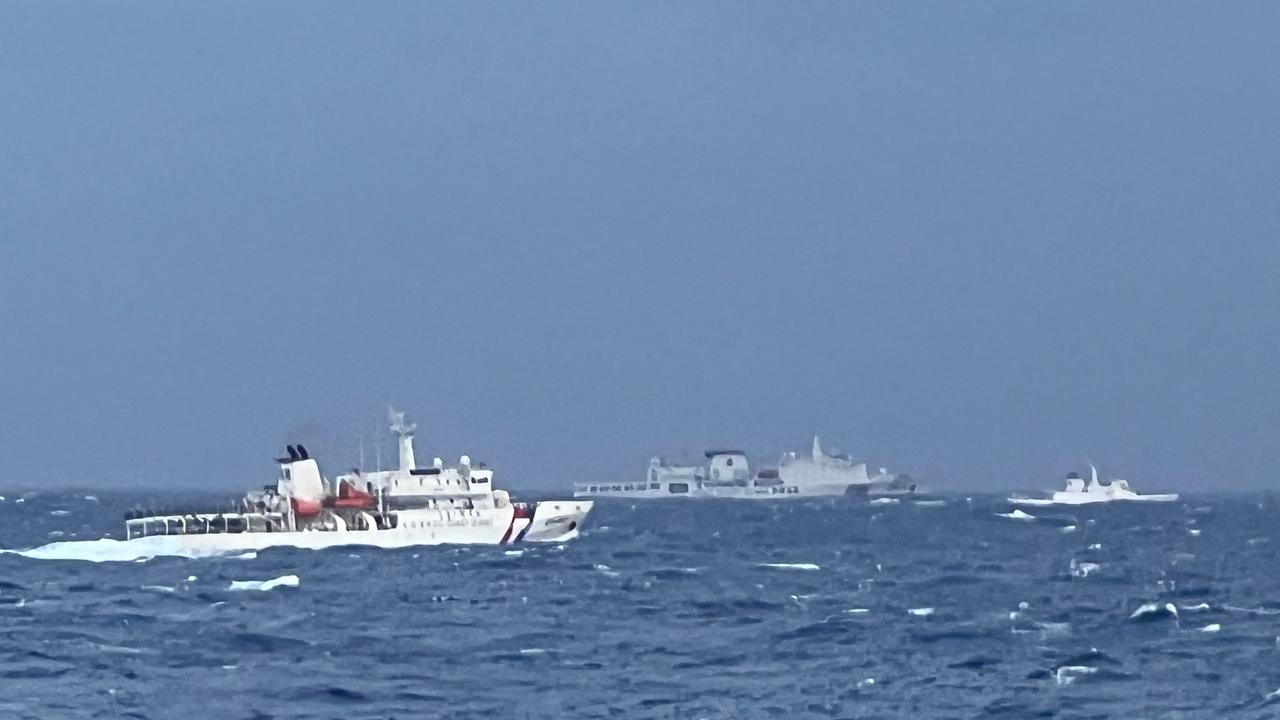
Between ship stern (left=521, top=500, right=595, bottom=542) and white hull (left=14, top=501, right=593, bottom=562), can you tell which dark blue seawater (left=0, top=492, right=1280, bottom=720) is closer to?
white hull (left=14, top=501, right=593, bottom=562)

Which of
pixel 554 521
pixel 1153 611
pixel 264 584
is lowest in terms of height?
pixel 1153 611

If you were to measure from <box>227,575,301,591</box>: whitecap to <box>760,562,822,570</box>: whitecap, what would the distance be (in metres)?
24.0

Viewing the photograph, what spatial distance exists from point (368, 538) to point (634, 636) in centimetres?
4305

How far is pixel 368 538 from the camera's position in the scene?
101m

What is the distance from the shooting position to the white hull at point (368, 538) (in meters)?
→ 97.6

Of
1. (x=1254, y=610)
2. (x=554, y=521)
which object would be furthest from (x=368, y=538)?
(x=1254, y=610)

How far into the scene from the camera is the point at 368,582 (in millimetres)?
79625

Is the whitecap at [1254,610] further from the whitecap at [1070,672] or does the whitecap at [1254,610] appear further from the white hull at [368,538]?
the white hull at [368,538]

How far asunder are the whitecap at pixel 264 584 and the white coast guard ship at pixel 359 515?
19.0 m

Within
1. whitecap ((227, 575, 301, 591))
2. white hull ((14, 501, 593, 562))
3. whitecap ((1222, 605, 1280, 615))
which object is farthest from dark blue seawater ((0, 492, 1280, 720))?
white hull ((14, 501, 593, 562))

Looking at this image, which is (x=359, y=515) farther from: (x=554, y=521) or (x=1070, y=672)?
(x=1070, y=672)

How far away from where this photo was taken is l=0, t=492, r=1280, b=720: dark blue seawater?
153 ft

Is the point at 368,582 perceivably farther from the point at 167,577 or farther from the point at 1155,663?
the point at 1155,663

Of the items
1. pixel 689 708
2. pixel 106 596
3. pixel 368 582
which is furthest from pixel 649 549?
pixel 689 708
